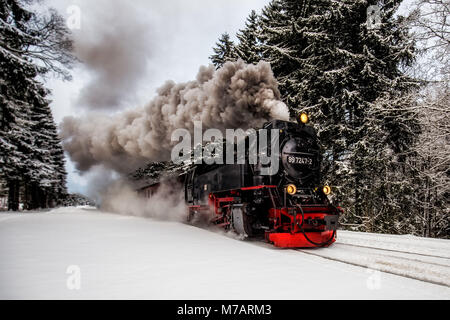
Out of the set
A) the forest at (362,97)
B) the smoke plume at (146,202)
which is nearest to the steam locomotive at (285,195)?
the forest at (362,97)

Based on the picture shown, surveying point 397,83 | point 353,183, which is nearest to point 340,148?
point 353,183

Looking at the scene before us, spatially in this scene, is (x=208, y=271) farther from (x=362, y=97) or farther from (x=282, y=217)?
(x=362, y=97)

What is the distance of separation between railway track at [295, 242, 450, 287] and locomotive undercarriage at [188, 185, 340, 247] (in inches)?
15.2

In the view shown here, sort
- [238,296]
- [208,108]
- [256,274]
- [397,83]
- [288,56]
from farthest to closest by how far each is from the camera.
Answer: [288,56], [397,83], [208,108], [256,274], [238,296]

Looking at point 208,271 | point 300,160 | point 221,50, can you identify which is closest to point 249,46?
point 221,50

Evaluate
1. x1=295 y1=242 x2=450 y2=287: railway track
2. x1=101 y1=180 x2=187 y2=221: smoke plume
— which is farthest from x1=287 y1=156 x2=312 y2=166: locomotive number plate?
x1=101 y1=180 x2=187 y2=221: smoke plume

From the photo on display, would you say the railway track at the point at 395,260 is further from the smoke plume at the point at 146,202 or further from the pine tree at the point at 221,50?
the pine tree at the point at 221,50

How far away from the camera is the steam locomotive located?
6930 millimetres

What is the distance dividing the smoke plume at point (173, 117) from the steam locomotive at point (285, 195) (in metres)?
2.30

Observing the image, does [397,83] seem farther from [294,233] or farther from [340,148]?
[294,233]

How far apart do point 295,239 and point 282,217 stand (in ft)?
1.91

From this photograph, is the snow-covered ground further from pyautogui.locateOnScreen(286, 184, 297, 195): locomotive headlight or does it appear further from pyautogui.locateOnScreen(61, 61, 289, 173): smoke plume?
pyautogui.locateOnScreen(61, 61, 289, 173): smoke plume

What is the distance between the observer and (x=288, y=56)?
15875mm
